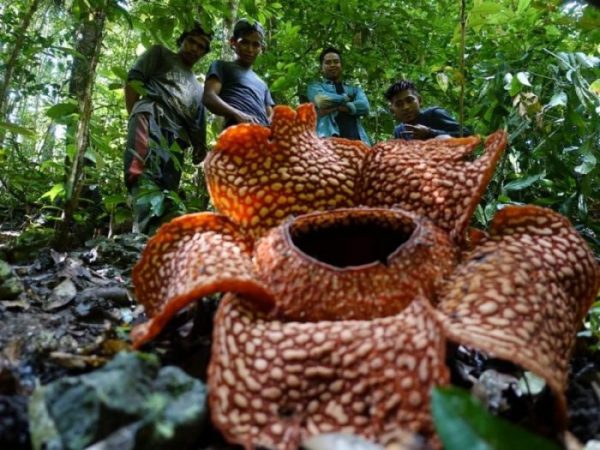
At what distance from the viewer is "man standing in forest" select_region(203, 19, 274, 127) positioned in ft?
16.4

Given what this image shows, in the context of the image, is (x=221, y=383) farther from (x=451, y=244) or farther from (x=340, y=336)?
(x=451, y=244)

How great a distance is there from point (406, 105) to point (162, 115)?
2316 millimetres

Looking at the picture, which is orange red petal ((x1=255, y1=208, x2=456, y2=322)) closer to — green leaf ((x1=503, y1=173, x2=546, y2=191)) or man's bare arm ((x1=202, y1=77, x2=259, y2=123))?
green leaf ((x1=503, y1=173, x2=546, y2=191))

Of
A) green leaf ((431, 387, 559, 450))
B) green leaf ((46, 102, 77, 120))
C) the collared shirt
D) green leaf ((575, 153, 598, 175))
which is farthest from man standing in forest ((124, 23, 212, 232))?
green leaf ((431, 387, 559, 450))

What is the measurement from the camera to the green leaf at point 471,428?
860 mm

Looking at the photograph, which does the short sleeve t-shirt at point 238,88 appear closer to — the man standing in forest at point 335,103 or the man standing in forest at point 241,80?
the man standing in forest at point 241,80

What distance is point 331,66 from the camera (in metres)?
5.70

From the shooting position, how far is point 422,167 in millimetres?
1962

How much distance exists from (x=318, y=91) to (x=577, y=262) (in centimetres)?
422

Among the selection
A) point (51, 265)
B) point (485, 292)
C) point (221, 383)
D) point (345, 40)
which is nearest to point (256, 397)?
point (221, 383)

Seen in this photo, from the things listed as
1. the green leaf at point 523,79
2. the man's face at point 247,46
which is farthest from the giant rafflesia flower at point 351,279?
the man's face at point 247,46

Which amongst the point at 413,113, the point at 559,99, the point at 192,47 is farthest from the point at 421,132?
the point at 192,47

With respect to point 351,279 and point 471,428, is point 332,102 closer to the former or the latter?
point 351,279

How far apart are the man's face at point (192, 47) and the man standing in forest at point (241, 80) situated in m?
0.19
